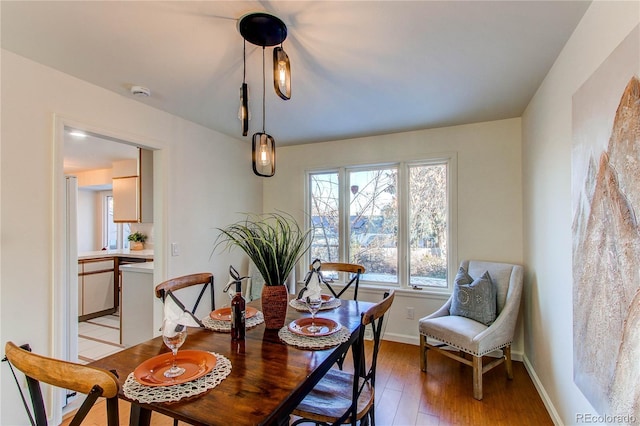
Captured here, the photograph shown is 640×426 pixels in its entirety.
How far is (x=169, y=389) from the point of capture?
3.45 feet

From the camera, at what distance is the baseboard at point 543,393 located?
201cm

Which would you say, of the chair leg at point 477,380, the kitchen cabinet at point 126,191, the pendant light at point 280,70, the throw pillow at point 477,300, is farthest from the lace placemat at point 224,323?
the kitchen cabinet at point 126,191

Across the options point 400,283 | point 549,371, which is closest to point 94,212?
point 400,283

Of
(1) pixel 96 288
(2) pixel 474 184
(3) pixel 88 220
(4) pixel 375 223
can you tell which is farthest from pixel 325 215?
(3) pixel 88 220

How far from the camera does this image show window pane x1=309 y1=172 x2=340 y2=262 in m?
3.94

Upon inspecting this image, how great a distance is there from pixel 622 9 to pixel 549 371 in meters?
2.18

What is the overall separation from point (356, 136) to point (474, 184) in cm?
142

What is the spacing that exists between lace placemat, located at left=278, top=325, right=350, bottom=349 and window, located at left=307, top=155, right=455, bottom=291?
2.12m

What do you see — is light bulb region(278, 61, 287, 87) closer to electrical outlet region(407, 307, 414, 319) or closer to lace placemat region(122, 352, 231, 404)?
lace placemat region(122, 352, 231, 404)

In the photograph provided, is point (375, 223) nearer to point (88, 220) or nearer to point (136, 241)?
point (136, 241)

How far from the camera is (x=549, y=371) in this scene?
2162mm

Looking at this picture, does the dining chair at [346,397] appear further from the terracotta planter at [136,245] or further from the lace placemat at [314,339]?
the terracotta planter at [136,245]

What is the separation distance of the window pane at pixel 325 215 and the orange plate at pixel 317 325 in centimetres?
215

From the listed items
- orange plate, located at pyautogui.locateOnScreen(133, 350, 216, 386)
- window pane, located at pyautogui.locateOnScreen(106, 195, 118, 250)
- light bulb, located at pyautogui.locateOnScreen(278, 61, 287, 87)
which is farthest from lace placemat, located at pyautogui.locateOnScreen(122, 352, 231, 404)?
window pane, located at pyautogui.locateOnScreen(106, 195, 118, 250)
